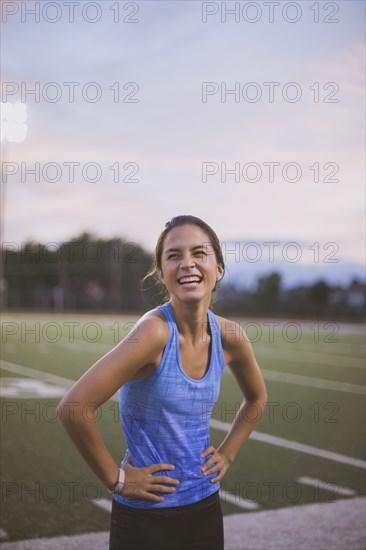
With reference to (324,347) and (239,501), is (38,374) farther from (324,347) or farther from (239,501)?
(324,347)

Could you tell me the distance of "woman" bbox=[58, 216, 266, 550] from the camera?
2.04 meters

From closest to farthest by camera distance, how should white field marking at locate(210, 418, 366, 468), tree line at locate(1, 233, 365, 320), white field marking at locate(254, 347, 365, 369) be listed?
white field marking at locate(210, 418, 366, 468) → white field marking at locate(254, 347, 365, 369) → tree line at locate(1, 233, 365, 320)

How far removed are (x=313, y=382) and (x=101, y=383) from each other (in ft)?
35.2

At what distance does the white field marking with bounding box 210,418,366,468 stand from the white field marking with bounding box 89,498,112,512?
95.3 inches

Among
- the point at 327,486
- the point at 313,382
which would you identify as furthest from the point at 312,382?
the point at 327,486

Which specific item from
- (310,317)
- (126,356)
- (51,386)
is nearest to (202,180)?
(126,356)

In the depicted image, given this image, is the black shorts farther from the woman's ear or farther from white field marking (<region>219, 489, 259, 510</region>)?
white field marking (<region>219, 489, 259, 510</region>)

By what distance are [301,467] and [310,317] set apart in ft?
123

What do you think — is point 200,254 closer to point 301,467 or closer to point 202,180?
point 202,180

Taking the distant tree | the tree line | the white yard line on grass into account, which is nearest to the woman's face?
the white yard line on grass

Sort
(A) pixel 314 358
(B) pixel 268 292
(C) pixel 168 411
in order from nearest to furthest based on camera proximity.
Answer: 1. (C) pixel 168 411
2. (A) pixel 314 358
3. (B) pixel 268 292

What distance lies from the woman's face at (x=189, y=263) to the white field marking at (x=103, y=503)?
3.01m

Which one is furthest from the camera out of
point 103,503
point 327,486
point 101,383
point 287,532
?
point 327,486

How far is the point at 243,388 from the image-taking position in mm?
2604
